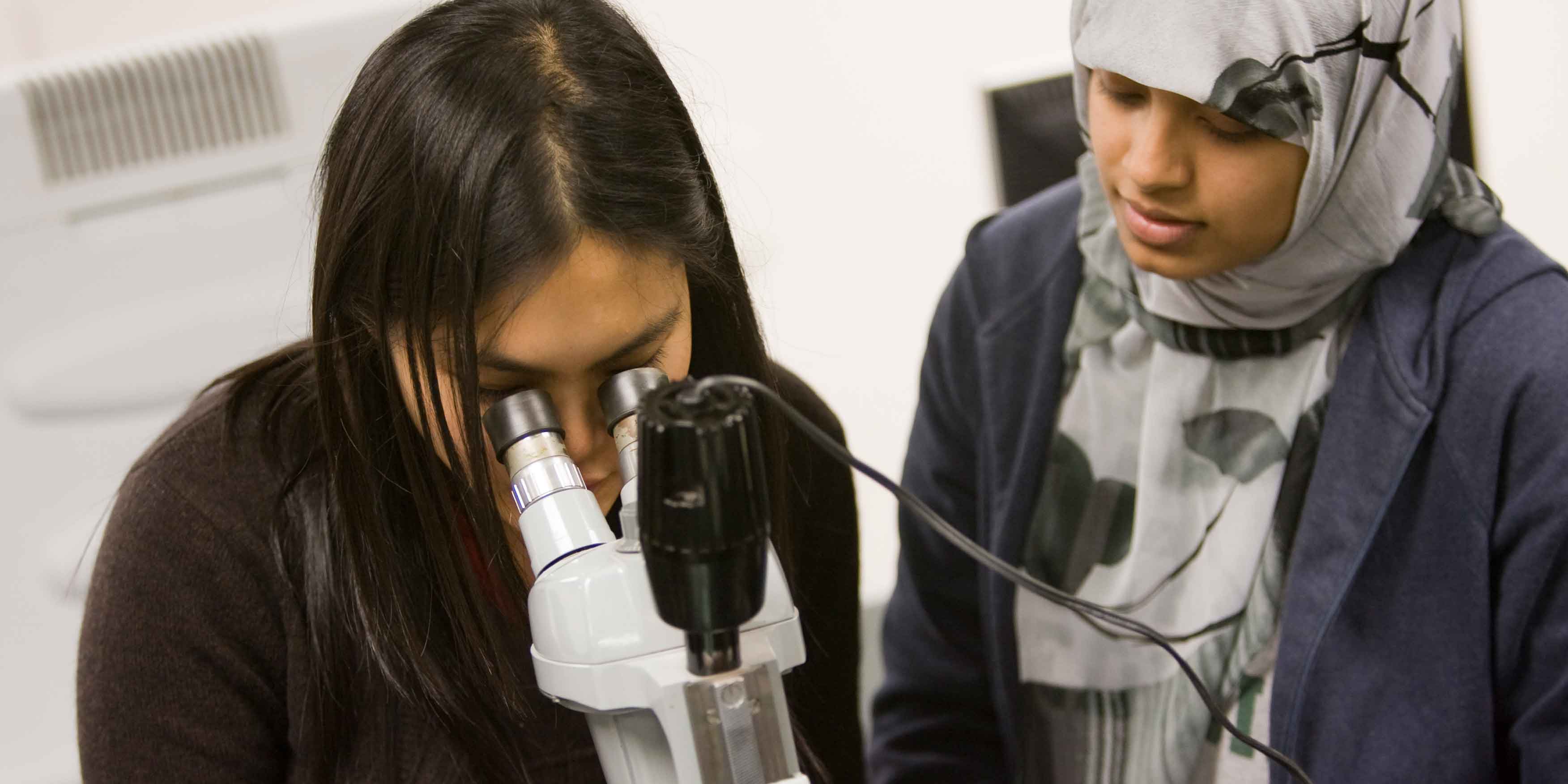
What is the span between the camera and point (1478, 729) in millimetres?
935

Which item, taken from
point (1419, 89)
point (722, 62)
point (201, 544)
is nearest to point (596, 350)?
point (201, 544)

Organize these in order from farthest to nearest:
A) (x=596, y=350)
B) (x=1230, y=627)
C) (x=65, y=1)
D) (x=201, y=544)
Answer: (x=65, y=1), (x=1230, y=627), (x=201, y=544), (x=596, y=350)

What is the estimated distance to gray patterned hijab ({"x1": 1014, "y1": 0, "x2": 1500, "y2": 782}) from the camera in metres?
0.90

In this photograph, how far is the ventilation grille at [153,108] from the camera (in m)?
0.94

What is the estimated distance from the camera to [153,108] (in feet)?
3.18

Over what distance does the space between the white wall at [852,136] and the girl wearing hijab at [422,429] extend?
2.34 feet

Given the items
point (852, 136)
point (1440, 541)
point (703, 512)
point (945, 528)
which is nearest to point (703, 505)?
point (703, 512)

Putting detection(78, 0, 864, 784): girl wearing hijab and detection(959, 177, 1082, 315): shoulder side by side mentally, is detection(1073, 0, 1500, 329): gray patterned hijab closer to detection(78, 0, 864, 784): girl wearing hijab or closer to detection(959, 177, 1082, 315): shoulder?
detection(959, 177, 1082, 315): shoulder

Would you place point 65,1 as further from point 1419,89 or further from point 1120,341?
point 1419,89

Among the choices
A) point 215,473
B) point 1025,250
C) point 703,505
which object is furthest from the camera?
point 1025,250

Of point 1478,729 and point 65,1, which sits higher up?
point 65,1

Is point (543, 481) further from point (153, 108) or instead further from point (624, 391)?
point (153, 108)

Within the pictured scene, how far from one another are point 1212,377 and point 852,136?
0.76 meters

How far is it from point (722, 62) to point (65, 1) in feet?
2.66
